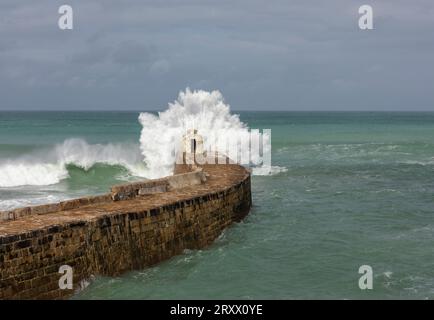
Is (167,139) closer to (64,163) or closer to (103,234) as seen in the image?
(64,163)

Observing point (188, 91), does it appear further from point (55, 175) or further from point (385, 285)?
point (385, 285)

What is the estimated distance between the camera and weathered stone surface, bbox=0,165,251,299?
991cm

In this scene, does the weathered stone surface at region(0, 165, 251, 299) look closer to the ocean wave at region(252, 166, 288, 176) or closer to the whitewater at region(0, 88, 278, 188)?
the ocean wave at region(252, 166, 288, 176)

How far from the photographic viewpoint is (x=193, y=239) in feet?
45.7

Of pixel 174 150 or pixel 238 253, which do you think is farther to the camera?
pixel 174 150

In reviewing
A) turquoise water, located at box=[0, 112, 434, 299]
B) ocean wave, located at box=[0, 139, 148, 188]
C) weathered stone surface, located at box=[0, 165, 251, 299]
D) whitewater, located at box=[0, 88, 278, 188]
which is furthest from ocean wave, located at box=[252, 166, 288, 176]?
weathered stone surface, located at box=[0, 165, 251, 299]

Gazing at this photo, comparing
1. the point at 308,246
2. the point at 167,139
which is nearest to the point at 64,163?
the point at 167,139

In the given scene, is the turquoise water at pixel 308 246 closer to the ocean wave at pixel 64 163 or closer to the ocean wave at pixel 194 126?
the ocean wave at pixel 64 163

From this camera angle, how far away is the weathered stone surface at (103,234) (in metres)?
9.91

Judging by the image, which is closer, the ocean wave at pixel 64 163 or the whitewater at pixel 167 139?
the ocean wave at pixel 64 163

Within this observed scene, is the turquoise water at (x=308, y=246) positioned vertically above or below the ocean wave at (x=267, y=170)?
above

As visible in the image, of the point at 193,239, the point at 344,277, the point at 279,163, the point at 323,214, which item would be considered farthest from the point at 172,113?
the point at 344,277

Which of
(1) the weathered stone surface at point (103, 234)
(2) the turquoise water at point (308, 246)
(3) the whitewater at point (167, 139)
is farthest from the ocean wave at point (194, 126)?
(1) the weathered stone surface at point (103, 234)
